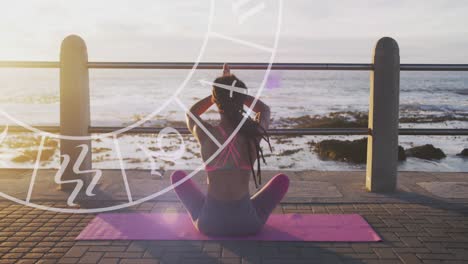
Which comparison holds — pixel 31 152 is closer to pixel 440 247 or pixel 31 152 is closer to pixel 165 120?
pixel 165 120

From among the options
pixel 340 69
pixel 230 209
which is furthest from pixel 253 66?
pixel 230 209

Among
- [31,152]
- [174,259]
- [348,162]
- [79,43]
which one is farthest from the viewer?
[31,152]

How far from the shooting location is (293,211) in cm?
462

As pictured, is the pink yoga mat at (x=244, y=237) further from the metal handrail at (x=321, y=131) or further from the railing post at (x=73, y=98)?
the railing post at (x=73, y=98)

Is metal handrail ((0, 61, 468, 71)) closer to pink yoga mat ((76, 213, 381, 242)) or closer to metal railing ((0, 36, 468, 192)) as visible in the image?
metal railing ((0, 36, 468, 192))

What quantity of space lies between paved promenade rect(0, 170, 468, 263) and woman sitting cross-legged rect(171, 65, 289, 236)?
7.1 inches

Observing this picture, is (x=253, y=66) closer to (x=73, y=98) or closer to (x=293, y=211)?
(x=293, y=211)

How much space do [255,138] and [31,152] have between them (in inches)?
304

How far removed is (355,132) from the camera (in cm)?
527

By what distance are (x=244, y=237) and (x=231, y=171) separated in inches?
20.5

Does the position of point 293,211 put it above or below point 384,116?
below

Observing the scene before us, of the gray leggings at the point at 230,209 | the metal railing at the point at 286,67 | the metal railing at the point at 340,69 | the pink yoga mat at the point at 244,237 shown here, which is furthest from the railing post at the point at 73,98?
the gray leggings at the point at 230,209

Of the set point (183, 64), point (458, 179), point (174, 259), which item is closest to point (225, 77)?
point (174, 259)

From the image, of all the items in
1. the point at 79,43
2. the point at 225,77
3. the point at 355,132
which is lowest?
the point at 355,132
